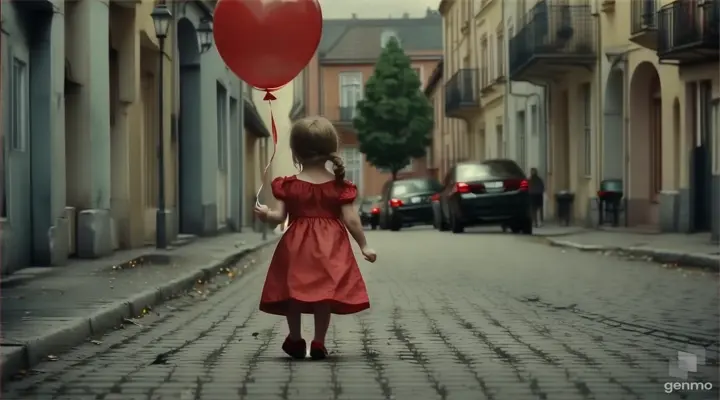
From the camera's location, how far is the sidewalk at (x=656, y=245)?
16312 mm

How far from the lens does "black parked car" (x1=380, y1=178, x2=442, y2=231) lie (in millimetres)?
35531

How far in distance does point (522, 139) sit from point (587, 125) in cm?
595

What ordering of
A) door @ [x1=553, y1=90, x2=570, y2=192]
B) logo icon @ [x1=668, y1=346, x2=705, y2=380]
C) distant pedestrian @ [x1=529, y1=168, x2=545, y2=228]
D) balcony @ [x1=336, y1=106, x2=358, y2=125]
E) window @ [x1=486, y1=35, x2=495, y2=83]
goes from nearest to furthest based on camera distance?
1. logo icon @ [x1=668, y1=346, x2=705, y2=380]
2. distant pedestrian @ [x1=529, y1=168, x2=545, y2=228]
3. door @ [x1=553, y1=90, x2=570, y2=192]
4. window @ [x1=486, y1=35, x2=495, y2=83]
5. balcony @ [x1=336, y1=106, x2=358, y2=125]

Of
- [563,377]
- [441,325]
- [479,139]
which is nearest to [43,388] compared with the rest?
[563,377]

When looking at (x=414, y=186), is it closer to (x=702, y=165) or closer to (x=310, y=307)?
(x=702, y=165)

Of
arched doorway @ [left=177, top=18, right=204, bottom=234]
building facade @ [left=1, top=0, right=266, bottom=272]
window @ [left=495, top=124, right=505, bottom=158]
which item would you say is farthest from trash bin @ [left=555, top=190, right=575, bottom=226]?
building facade @ [left=1, top=0, right=266, bottom=272]

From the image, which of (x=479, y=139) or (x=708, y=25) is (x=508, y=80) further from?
(x=708, y=25)

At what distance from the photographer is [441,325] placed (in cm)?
930

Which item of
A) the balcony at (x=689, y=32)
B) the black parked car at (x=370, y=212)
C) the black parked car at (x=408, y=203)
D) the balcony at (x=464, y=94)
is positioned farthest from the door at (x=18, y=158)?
the balcony at (x=464, y=94)

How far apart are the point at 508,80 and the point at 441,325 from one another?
2886cm

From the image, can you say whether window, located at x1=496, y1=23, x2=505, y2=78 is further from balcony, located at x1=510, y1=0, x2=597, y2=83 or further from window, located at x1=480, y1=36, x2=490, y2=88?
balcony, located at x1=510, y1=0, x2=597, y2=83

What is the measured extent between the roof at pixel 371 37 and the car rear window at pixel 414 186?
44346mm

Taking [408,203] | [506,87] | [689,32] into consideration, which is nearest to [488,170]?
[689,32]

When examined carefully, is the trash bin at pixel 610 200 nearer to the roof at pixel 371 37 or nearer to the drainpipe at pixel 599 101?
the drainpipe at pixel 599 101
